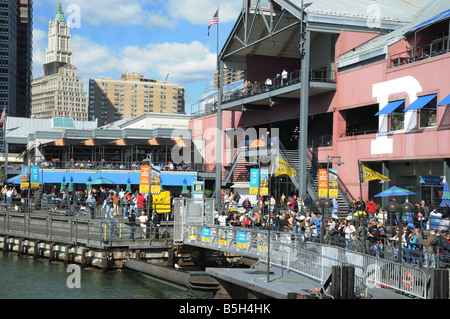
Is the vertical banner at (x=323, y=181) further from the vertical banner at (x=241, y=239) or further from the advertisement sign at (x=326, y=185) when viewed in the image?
the vertical banner at (x=241, y=239)

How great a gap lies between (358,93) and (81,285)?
20139 millimetres

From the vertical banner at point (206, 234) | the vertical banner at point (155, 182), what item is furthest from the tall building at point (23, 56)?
the vertical banner at point (206, 234)

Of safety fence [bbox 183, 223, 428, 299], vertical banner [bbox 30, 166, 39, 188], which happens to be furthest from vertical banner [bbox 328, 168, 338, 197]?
vertical banner [bbox 30, 166, 39, 188]

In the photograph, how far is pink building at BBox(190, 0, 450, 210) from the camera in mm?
29250

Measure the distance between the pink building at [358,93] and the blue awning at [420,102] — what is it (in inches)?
4.1

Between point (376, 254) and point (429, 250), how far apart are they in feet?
6.07

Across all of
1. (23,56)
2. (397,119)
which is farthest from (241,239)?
(23,56)

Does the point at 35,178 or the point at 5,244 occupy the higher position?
the point at 35,178

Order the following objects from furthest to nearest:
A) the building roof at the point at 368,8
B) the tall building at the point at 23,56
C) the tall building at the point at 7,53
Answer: the tall building at the point at 23,56 → the tall building at the point at 7,53 → the building roof at the point at 368,8

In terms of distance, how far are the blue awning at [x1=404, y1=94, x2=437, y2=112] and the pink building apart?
4.1 inches

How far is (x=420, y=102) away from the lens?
28797 mm

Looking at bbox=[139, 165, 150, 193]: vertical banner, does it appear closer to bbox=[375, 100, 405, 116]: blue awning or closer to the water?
the water

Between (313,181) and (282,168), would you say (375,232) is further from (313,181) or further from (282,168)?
(313,181)

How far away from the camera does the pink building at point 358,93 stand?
29.2 m
